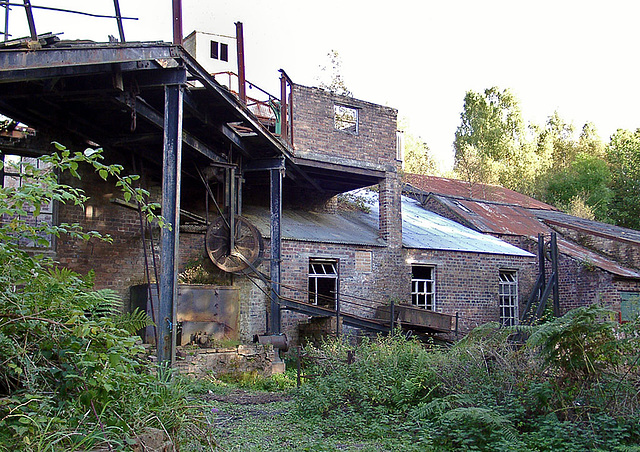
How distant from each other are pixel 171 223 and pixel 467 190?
74.5 feet

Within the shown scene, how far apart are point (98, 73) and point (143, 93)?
1.68m

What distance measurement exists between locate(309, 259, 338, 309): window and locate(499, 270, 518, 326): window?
628 centimetres

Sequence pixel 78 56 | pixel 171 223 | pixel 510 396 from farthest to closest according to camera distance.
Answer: pixel 171 223
pixel 78 56
pixel 510 396

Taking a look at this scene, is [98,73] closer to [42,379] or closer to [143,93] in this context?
[143,93]

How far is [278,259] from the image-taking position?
14242 millimetres

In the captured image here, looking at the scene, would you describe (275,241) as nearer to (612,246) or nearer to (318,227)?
(318,227)

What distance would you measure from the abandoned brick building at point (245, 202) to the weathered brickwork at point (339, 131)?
39mm

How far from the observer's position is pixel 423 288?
18.1 metres

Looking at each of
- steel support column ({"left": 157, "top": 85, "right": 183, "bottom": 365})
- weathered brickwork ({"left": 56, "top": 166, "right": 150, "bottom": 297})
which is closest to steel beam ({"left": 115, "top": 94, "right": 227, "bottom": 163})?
steel support column ({"left": 157, "top": 85, "right": 183, "bottom": 365})

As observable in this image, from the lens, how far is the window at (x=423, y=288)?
1792cm

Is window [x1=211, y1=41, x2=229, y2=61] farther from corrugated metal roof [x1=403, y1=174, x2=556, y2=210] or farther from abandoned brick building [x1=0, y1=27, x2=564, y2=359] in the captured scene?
corrugated metal roof [x1=403, y1=174, x2=556, y2=210]

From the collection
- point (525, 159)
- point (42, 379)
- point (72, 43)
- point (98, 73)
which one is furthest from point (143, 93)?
point (525, 159)

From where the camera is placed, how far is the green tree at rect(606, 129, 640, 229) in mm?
34469

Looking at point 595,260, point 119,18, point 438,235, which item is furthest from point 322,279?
point 119,18
